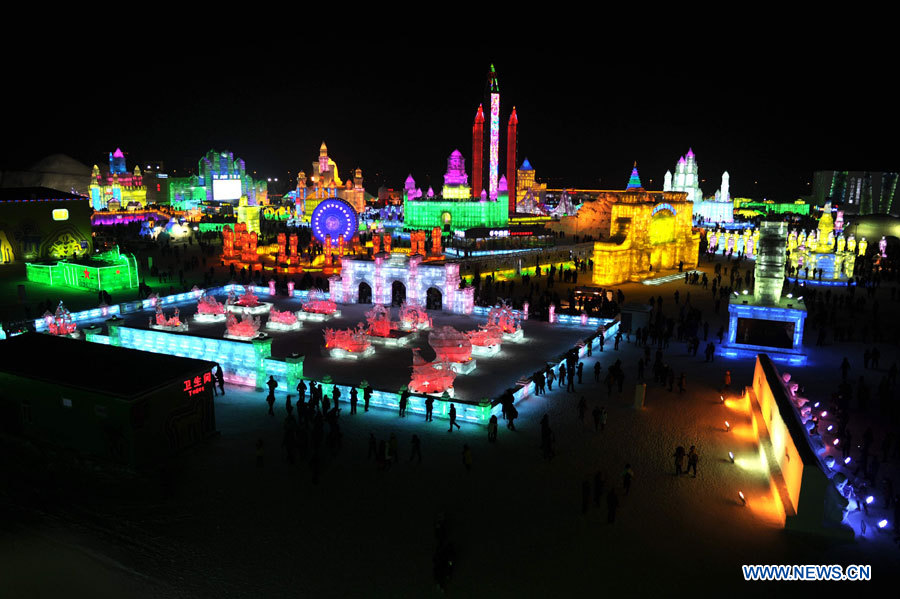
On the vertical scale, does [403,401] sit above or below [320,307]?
below

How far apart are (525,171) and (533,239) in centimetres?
5023

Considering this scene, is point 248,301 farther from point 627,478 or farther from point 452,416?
point 627,478

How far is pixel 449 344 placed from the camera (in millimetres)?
19391

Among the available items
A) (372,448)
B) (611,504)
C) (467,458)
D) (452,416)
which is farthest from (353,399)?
(611,504)

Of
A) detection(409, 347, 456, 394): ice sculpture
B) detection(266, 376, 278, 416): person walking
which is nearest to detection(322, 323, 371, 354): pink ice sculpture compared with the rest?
detection(409, 347, 456, 394): ice sculpture

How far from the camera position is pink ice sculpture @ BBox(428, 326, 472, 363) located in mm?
19281

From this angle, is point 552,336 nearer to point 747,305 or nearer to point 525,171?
point 747,305

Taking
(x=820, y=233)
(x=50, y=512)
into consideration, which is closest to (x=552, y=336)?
(x=50, y=512)

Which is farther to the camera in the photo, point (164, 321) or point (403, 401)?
point (164, 321)

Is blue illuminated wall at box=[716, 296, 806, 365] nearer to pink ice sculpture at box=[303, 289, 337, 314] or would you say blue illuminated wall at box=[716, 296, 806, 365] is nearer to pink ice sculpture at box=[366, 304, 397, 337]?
pink ice sculpture at box=[366, 304, 397, 337]

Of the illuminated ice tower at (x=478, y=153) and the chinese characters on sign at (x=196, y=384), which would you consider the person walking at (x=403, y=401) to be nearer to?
the chinese characters on sign at (x=196, y=384)

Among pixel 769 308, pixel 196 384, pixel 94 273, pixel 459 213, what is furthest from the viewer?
pixel 459 213

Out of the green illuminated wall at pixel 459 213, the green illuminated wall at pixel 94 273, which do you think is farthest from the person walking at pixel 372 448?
the green illuminated wall at pixel 459 213

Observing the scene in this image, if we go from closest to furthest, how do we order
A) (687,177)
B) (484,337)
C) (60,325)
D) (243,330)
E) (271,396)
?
1. (271,396)
2. (484,337)
3. (243,330)
4. (60,325)
5. (687,177)
